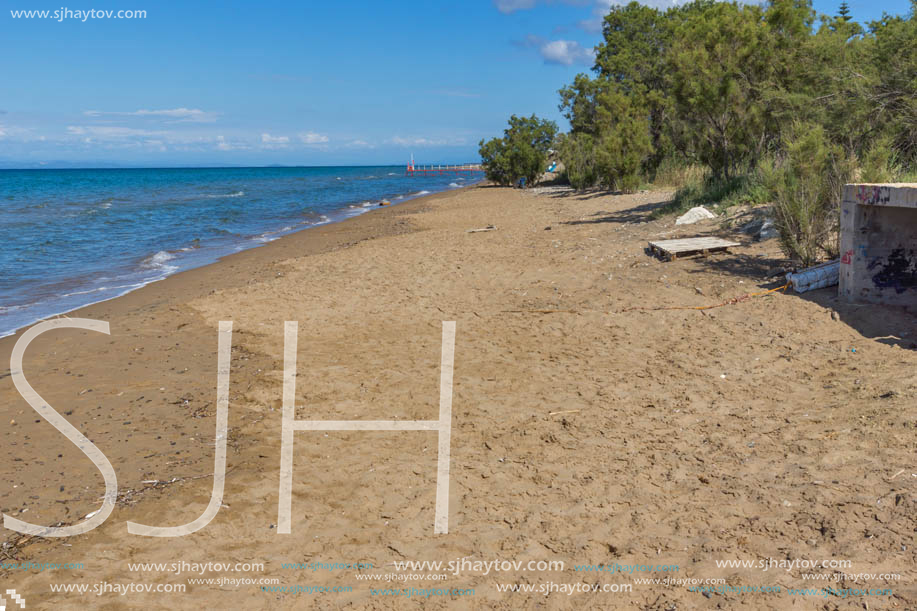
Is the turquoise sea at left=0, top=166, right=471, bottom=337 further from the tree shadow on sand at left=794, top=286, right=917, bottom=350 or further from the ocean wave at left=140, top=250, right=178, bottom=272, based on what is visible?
the tree shadow on sand at left=794, top=286, right=917, bottom=350

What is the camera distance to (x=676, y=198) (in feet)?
49.4

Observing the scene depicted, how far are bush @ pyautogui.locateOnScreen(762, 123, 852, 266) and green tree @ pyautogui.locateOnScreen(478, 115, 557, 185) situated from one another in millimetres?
31333

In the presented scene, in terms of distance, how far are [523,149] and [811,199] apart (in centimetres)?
3210

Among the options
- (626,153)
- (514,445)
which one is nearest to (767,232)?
(514,445)

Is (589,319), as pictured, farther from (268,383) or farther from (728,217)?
(728,217)

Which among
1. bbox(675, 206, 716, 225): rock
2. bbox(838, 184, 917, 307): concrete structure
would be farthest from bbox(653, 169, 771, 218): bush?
bbox(838, 184, 917, 307): concrete structure

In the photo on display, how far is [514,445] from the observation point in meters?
4.60

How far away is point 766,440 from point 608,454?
1043 millimetres

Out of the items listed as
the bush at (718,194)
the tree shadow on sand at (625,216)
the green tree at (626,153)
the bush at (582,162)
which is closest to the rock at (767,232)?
the bush at (718,194)

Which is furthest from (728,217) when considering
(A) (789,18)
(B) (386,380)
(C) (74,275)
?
(C) (74,275)

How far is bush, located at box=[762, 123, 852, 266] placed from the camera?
7648 millimetres

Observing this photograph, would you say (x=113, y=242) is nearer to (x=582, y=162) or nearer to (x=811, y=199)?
(x=811, y=199)

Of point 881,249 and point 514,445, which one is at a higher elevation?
point 881,249

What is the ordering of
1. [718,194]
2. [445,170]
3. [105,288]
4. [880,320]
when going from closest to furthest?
1. [880,320]
2. [105,288]
3. [718,194]
4. [445,170]
